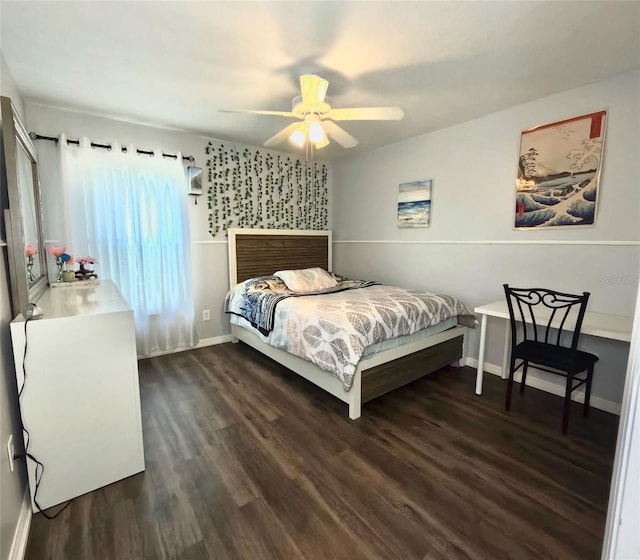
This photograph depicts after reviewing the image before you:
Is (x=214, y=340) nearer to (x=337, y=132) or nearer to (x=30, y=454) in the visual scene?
(x=30, y=454)

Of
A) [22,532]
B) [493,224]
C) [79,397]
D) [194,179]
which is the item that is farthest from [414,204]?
[22,532]

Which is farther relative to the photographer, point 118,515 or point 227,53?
point 227,53

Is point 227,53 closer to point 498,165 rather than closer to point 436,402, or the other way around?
point 498,165

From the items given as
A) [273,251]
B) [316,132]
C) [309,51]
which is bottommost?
[273,251]

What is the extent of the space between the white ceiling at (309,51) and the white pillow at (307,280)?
A: 1658 millimetres

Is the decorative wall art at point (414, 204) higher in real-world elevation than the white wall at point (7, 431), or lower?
higher

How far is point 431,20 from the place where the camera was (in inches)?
65.7

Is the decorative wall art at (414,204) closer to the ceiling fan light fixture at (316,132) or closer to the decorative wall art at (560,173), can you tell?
the decorative wall art at (560,173)

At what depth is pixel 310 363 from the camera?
257 centimetres

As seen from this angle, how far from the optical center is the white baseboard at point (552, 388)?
237cm

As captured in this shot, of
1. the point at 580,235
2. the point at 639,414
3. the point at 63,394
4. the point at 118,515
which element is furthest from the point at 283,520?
the point at 580,235

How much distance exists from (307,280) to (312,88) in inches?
79.5

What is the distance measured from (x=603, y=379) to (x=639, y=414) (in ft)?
7.19

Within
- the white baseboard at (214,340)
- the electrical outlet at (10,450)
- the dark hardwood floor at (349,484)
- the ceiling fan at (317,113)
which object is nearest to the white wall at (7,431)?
the electrical outlet at (10,450)
